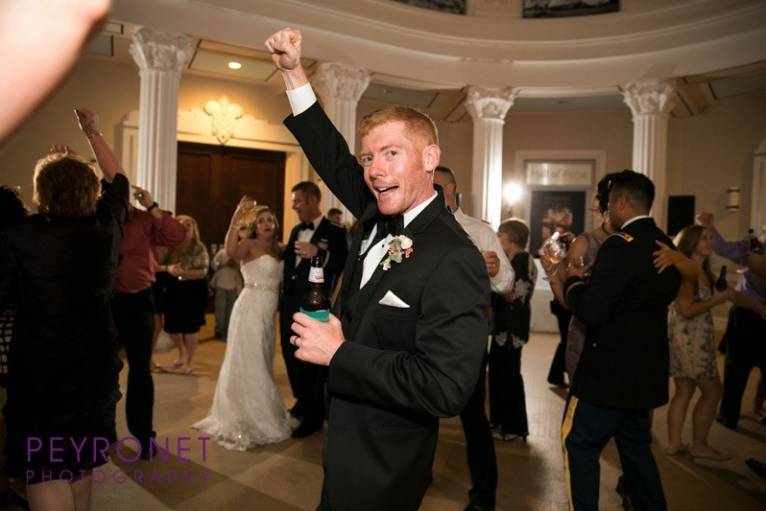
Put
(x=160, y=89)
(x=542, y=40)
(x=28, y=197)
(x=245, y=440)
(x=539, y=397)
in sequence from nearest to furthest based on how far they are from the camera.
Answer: (x=245, y=440)
(x=539, y=397)
(x=160, y=89)
(x=28, y=197)
(x=542, y=40)

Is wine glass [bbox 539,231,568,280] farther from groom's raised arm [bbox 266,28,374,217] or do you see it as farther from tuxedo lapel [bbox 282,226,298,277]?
tuxedo lapel [bbox 282,226,298,277]

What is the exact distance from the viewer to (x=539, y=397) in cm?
591

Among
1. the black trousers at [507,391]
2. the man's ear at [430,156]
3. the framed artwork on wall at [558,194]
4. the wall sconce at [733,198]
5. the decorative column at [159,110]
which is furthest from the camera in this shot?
the framed artwork on wall at [558,194]

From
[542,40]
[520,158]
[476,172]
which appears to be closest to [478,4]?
[542,40]

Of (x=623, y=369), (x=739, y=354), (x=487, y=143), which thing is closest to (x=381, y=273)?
(x=623, y=369)

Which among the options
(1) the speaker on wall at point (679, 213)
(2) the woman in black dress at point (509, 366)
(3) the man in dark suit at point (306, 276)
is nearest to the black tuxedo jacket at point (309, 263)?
(3) the man in dark suit at point (306, 276)

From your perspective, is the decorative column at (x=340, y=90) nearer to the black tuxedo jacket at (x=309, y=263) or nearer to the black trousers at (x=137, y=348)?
the black tuxedo jacket at (x=309, y=263)

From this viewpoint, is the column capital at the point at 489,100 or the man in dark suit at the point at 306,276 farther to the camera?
the column capital at the point at 489,100

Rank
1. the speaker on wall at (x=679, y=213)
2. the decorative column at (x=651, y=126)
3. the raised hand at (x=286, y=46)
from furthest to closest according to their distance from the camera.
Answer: the speaker on wall at (x=679, y=213), the decorative column at (x=651, y=126), the raised hand at (x=286, y=46)

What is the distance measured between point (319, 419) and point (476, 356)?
341 cm

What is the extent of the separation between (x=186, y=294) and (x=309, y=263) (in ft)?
8.62

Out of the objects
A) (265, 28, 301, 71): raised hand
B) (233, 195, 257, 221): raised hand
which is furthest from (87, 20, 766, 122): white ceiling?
(265, 28, 301, 71): raised hand

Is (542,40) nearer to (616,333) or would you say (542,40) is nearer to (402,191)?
(616,333)

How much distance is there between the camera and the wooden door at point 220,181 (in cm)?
1113
